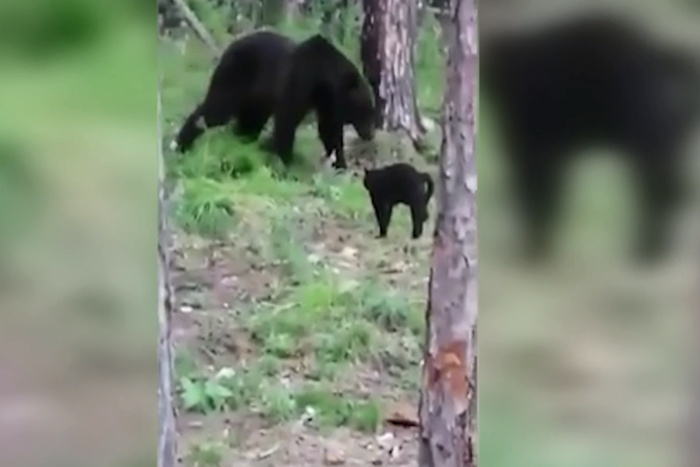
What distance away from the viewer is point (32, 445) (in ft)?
9.16

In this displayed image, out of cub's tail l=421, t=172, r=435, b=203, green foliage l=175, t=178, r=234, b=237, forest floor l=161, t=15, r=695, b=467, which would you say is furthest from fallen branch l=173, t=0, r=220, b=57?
cub's tail l=421, t=172, r=435, b=203

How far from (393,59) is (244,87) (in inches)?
14.9

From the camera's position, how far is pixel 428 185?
2758 mm

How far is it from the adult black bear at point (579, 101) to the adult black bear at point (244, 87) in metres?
0.53

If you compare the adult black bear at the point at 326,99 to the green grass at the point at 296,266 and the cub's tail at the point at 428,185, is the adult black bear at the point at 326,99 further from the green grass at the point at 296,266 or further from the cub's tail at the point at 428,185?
the cub's tail at the point at 428,185

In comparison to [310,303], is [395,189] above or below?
above

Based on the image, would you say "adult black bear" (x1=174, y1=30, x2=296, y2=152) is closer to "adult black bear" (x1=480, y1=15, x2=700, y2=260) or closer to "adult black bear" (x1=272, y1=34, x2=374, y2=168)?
"adult black bear" (x1=272, y1=34, x2=374, y2=168)

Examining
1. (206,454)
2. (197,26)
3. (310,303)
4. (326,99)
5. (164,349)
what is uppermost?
(197,26)

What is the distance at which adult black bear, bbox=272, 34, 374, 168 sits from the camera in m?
2.74

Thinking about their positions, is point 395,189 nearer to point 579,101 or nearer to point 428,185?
point 428,185

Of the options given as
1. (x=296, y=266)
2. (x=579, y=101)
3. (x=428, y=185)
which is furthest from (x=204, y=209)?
(x=579, y=101)

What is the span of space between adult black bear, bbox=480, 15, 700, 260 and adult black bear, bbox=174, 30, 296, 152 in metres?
0.53

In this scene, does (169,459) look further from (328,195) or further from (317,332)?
(328,195)

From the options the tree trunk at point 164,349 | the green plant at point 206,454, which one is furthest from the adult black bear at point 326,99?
the green plant at point 206,454
